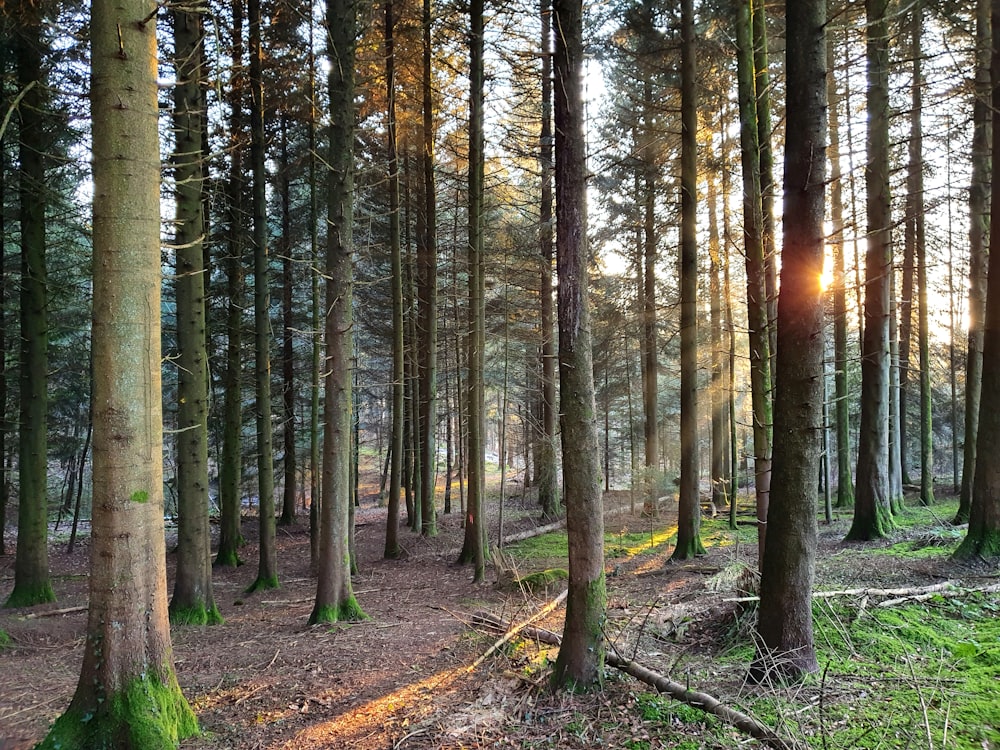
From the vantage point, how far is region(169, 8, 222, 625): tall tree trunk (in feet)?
26.4

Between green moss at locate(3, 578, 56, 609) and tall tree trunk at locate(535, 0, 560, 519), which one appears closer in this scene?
green moss at locate(3, 578, 56, 609)

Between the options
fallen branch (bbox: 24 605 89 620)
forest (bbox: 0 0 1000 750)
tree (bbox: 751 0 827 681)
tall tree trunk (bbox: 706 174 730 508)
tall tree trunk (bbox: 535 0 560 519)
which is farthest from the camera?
tall tree trunk (bbox: 706 174 730 508)

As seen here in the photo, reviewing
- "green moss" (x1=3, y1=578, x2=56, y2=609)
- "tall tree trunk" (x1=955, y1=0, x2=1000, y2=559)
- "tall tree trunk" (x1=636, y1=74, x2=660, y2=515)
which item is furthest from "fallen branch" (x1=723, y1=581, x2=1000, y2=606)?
"green moss" (x1=3, y1=578, x2=56, y2=609)

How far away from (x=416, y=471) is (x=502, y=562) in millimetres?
6546

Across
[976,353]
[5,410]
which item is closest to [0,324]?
[5,410]

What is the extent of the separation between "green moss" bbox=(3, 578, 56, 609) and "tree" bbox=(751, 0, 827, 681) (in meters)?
11.2

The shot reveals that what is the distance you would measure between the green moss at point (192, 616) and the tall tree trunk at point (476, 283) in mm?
4416

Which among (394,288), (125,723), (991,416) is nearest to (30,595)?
(125,723)

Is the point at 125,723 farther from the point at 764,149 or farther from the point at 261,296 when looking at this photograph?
the point at 764,149

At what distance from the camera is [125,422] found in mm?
3662

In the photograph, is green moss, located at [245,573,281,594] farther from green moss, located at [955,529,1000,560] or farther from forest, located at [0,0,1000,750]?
green moss, located at [955,529,1000,560]

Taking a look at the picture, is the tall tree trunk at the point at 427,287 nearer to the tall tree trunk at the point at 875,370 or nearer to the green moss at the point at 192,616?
the green moss at the point at 192,616

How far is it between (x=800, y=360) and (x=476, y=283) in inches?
271

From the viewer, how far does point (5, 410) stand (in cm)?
1381
